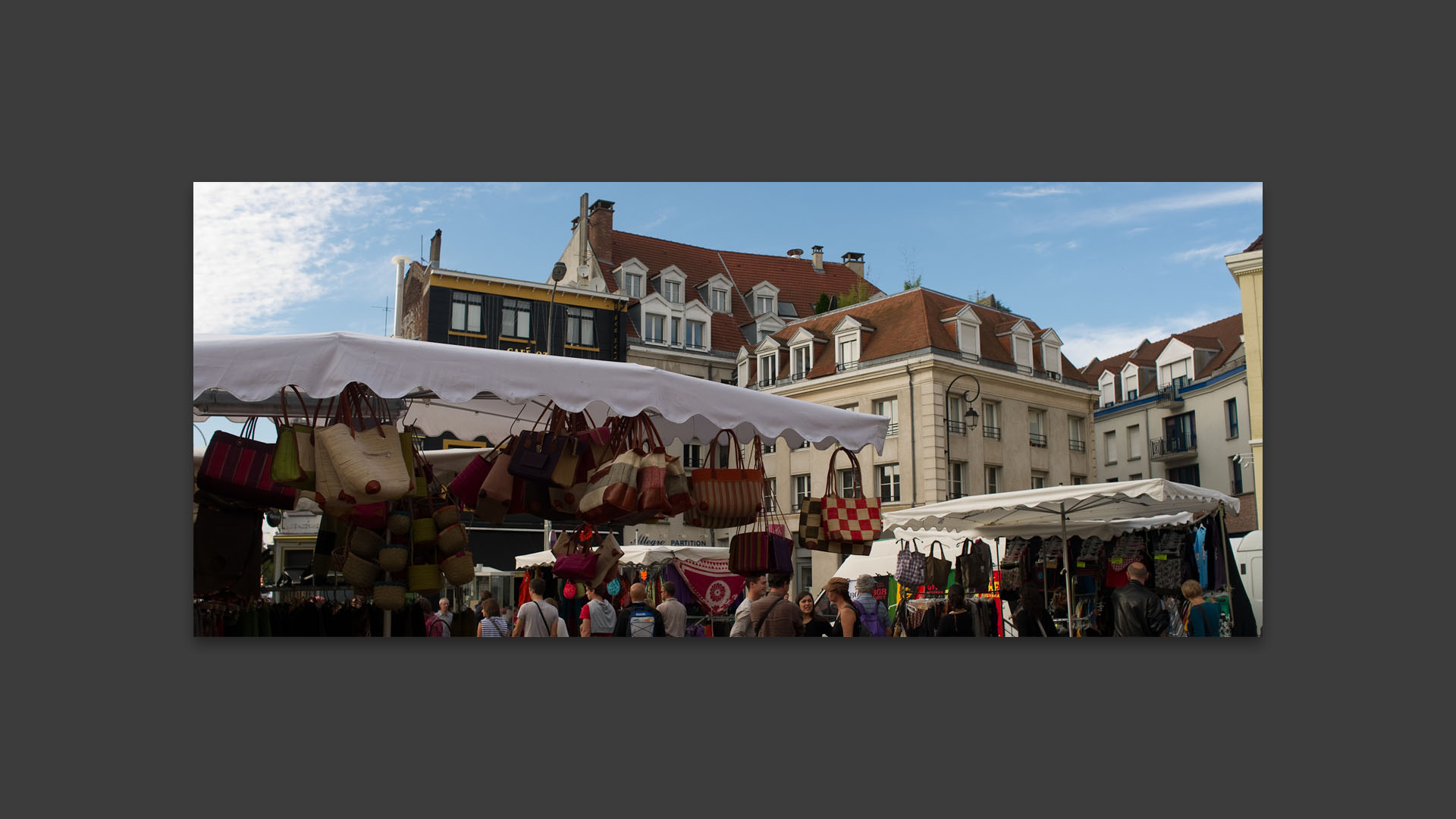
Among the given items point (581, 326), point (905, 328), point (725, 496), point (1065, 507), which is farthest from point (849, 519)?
point (581, 326)

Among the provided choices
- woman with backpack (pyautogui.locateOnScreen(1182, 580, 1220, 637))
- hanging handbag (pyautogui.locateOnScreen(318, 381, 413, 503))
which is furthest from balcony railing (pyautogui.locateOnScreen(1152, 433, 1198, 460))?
hanging handbag (pyautogui.locateOnScreen(318, 381, 413, 503))

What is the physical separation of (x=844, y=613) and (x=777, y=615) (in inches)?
36.1

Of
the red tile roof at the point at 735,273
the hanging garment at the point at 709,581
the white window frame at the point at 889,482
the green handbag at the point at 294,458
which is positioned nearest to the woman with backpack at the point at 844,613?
the green handbag at the point at 294,458

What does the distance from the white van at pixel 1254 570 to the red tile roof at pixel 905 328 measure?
17.4 metres

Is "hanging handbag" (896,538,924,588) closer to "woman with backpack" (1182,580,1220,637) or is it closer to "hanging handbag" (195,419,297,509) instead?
"woman with backpack" (1182,580,1220,637)

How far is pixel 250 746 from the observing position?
15.1 feet

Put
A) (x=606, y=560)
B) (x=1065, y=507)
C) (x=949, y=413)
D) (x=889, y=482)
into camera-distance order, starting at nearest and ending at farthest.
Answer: (x=606, y=560) < (x=1065, y=507) < (x=949, y=413) < (x=889, y=482)

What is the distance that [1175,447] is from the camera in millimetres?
15125

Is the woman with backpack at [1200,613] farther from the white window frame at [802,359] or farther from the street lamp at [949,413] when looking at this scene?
the white window frame at [802,359]

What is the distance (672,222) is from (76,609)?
4592 mm

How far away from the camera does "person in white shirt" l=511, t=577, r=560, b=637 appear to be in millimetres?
6207

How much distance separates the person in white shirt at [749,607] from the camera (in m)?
5.82

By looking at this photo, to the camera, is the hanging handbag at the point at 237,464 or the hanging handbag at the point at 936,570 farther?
the hanging handbag at the point at 936,570

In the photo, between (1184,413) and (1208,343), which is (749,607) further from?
(1184,413)
